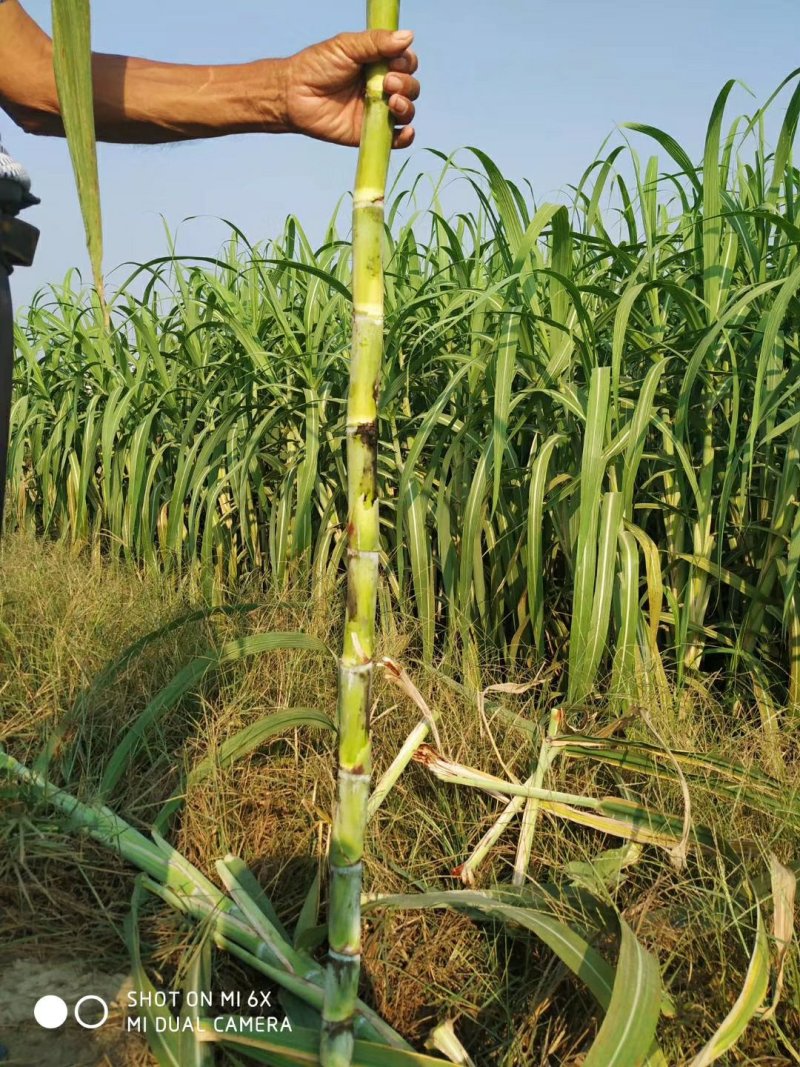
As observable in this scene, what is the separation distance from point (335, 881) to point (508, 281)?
1.19 meters

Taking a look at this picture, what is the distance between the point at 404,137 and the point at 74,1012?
98 cm

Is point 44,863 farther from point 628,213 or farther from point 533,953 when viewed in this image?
point 628,213

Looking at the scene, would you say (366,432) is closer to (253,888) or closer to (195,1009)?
(195,1009)

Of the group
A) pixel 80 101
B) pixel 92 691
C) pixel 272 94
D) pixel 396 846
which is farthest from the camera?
pixel 92 691

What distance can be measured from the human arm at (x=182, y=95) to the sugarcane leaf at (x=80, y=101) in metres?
0.40

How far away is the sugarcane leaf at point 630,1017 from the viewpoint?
0.79m

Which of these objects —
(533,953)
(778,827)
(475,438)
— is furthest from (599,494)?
(533,953)

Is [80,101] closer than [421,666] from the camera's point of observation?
Yes

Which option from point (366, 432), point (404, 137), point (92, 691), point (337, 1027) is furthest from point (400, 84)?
point (92, 691)

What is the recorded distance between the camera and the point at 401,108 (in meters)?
0.74

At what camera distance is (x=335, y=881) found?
0.79 m

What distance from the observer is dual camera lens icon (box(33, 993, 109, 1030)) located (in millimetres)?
1035

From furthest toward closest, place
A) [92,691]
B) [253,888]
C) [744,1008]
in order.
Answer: [92,691] < [253,888] < [744,1008]

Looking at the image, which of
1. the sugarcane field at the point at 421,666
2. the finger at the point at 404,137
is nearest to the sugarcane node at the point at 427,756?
the sugarcane field at the point at 421,666
